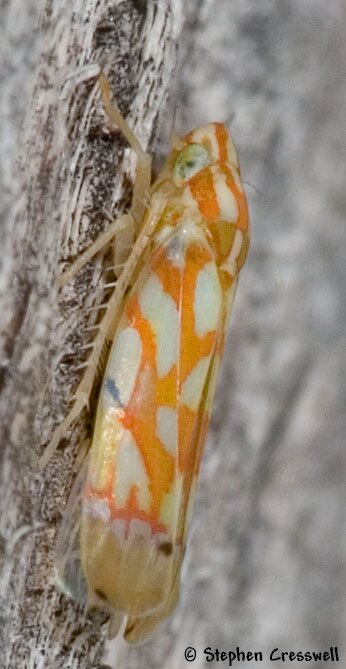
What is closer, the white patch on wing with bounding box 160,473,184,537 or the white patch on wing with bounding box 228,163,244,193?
the white patch on wing with bounding box 160,473,184,537

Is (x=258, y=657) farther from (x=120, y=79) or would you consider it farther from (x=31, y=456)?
(x=120, y=79)

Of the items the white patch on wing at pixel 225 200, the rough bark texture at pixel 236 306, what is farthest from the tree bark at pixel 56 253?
the white patch on wing at pixel 225 200

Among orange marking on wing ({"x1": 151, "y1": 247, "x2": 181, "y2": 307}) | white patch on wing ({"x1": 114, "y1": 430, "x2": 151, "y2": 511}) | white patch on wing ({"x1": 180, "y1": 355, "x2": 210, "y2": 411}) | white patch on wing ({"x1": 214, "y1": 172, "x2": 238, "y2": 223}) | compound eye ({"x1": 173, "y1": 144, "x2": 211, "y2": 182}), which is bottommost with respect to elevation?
white patch on wing ({"x1": 114, "y1": 430, "x2": 151, "y2": 511})

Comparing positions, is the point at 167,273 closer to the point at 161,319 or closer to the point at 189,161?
the point at 161,319

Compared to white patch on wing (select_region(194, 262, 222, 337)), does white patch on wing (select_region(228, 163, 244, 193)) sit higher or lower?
higher

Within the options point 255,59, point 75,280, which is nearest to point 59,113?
point 75,280

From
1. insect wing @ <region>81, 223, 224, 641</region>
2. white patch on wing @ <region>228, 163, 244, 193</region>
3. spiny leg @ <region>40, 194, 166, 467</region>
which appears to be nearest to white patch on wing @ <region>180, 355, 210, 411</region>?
insect wing @ <region>81, 223, 224, 641</region>

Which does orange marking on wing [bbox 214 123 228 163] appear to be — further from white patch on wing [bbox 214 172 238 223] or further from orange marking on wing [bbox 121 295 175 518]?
orange marking on wing [bbox 121 295 175 518]
